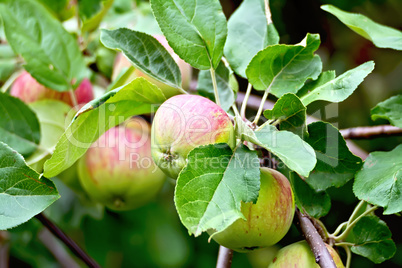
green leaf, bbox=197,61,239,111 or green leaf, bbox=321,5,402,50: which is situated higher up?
green leaf, bbox=321,5,402,50

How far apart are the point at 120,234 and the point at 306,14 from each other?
2.97 ft

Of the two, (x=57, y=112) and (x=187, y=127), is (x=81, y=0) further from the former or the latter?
(x=187, y=127)

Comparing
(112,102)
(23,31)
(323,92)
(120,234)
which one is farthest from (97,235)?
(323,92)

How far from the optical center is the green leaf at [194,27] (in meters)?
0.65

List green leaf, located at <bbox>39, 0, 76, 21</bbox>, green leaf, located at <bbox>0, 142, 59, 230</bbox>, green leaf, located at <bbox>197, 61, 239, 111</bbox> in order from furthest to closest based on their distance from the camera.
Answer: green leaf, located at <bbox>39, 0, 76, 21</bbox>, green leaf, located at <bbox>197, 61, 239, 111</bbox>, green leaf, located at <bbox>0, 142, 59, 230</bbox>

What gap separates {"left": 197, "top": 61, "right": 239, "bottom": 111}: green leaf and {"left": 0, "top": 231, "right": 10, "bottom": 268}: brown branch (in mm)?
886

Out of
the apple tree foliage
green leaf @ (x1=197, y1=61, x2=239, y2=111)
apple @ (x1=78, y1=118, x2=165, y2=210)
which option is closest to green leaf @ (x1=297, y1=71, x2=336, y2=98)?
the apple tree foliage

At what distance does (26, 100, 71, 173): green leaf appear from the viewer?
2.80ft

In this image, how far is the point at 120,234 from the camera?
127cm

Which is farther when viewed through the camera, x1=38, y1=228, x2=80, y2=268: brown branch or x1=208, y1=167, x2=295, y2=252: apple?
x1=38, y1=228, x2=80, y2=268: brown branch

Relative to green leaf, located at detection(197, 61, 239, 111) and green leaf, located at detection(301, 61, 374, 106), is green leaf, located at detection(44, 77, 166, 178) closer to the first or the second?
green leaf, located at detection(197, 61, 239, 111)

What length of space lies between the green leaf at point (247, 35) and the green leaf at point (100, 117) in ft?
0.50

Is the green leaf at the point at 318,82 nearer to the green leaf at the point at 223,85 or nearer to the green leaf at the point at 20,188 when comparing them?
the green leaf at the point at 223,85

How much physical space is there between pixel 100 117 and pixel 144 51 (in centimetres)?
12
